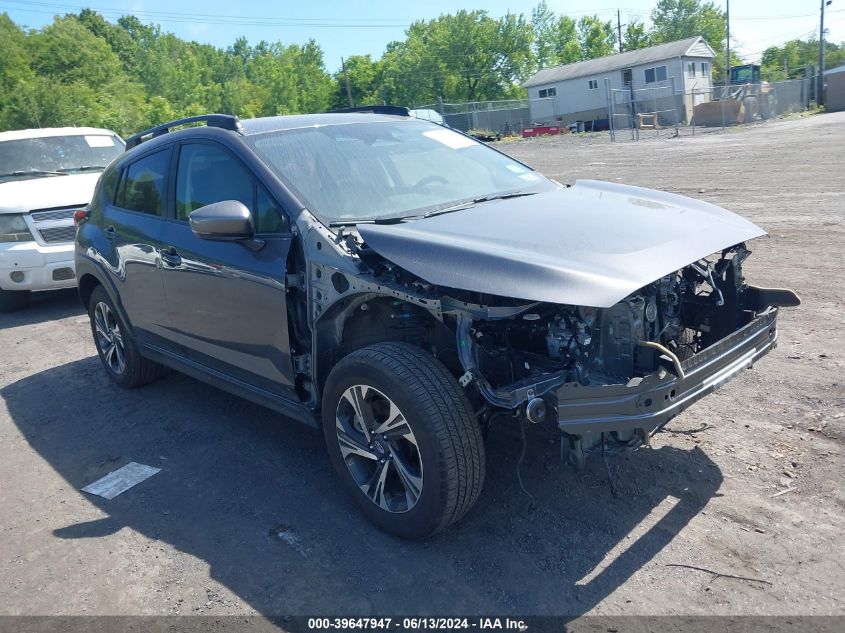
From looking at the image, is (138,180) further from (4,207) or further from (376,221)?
(4,207)

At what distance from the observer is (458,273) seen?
3084mm

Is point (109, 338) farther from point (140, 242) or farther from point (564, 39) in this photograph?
point (564, 39)

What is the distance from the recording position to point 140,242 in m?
4.96

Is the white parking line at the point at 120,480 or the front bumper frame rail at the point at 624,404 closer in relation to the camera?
the front bumper frame rail at the point at 624,404

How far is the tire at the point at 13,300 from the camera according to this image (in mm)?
9008

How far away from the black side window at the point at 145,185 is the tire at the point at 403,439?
2.19 metres

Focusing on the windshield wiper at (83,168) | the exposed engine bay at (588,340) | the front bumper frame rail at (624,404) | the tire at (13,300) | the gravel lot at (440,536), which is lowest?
the gravel lot at (440,536)

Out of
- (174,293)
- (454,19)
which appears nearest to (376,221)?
(174,293)

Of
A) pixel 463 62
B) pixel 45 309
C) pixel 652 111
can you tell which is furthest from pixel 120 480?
pixel 463 62

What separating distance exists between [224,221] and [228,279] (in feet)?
1.61

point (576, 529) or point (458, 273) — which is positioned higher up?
point (458, 273)

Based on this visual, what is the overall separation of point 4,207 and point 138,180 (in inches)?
176

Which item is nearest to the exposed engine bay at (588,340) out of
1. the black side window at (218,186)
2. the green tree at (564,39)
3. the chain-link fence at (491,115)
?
the black side window at (218,186)

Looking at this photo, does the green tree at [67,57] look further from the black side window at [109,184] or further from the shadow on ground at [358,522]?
the shadow on ground at [358,522]
